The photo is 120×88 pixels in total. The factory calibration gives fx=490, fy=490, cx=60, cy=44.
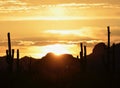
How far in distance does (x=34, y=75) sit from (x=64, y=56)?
7985 centimetres

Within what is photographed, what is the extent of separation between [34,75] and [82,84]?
443 centimetres

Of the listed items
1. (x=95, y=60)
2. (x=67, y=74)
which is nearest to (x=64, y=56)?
(x=95, y=60)

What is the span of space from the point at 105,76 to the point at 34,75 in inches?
247

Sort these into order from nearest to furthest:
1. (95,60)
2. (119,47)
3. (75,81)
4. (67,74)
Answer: (75,81)
(67,74)
(95,60)
(119,47)

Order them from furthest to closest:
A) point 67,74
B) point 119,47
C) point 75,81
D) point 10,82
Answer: point 119,47 → point 67,74 → point 75,81 → point 10,82

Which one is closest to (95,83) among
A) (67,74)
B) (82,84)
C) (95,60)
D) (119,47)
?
(82,84)

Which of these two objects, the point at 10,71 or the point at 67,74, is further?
the point at 67,74

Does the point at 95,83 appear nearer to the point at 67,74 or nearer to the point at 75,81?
the point at 75,81

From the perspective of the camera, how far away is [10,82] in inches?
1542

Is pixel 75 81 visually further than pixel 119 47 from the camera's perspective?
No

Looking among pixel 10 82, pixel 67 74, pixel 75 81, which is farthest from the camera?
pixel 67 74

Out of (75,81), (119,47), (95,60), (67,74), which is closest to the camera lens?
(75,81)

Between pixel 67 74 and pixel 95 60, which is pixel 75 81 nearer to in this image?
pixel 67 74

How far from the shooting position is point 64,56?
402 feet
